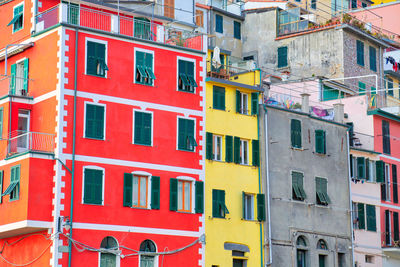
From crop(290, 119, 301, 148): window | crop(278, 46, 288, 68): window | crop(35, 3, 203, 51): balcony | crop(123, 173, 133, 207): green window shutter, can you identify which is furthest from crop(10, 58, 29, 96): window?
crop(278, 46, 288, 68): window

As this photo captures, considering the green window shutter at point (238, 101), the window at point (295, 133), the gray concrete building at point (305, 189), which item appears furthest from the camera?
the window at point (295, 133)

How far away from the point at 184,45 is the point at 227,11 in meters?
21.8

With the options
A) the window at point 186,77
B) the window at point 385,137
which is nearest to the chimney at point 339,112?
the window at point 385,137

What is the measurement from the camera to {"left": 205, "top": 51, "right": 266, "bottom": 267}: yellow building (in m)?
53.3

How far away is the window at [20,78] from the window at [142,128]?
6.19m

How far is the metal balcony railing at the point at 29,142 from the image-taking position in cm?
4809

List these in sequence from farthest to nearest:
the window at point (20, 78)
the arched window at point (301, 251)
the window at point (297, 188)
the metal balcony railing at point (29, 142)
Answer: the window at point (297, 188)
the arched window at point (301, 251)
the window at point (20, 78)
the metal balcony railing at point (29, 142)

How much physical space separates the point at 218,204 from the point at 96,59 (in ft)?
35.3

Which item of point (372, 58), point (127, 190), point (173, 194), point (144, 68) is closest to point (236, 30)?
point (372, 58)

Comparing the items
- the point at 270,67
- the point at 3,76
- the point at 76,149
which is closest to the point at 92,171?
the point at 76,149

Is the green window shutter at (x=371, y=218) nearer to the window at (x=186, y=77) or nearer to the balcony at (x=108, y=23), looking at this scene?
the window at (x=186, y=77)

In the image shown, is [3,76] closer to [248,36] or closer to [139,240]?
[139,240]

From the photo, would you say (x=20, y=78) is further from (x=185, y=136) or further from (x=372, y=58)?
(x=372, y=58)

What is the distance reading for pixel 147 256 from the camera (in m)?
49.9
